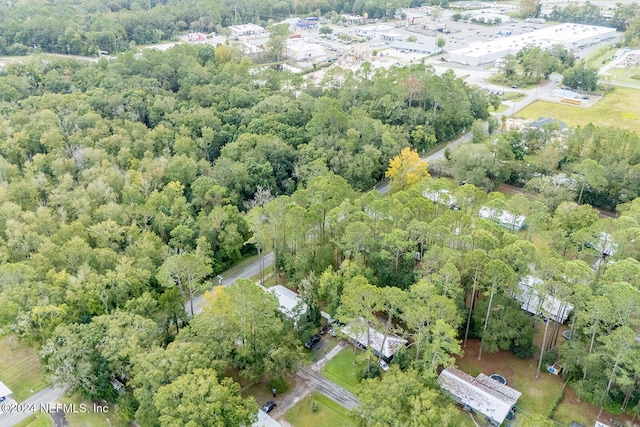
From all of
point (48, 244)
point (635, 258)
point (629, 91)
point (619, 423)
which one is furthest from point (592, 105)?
point (48, 244)

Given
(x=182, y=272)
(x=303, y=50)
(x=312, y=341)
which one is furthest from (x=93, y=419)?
(x=303, y=50)

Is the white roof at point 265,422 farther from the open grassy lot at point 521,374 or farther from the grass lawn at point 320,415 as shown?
the open grassy lot at point 521,374

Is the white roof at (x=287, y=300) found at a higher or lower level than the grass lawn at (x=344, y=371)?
higher

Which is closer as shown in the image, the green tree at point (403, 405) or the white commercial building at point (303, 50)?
the green tree at point (403, 405)

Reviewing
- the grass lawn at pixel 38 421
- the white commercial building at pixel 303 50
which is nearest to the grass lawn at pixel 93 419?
the grass lawn at pixel 38 421

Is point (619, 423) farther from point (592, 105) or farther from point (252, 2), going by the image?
point (252, 2)

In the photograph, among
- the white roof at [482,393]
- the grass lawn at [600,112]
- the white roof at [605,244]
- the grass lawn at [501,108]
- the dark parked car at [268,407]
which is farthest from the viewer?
the grass lawn at [501,108]

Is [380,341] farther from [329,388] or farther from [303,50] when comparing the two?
[303,50]
